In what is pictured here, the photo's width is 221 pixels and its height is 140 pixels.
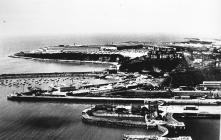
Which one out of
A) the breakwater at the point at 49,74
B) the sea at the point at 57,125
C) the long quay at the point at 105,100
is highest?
the breakwater at the point at 49,74

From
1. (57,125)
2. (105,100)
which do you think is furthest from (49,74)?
(57,125)

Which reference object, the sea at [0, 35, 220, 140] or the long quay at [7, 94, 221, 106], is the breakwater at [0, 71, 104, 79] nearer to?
the sea at [0, 35, 220, 140]

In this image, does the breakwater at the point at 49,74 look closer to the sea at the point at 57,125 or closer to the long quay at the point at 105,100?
the sea at the point at 57,125

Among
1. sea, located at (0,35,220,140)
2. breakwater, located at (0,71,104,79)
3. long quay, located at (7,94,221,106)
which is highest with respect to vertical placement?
breakwater, located at (0,71,104,79)

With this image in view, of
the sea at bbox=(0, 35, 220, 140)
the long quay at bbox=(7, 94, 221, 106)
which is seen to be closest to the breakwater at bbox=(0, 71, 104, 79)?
the sea at bbox=(0, 35, 220, 140)

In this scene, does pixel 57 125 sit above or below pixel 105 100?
below

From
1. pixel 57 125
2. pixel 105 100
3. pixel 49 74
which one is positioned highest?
pixel 49 74

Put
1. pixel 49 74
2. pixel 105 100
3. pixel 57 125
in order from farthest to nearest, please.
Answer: pixel 49 74
pixel 105 100
pixel 57 125

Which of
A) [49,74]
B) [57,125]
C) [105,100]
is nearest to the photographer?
[57,125]

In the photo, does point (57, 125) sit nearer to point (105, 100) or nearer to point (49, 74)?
point (105, 100)

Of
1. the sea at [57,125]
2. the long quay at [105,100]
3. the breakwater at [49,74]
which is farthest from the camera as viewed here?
the breakwater at [49,74]

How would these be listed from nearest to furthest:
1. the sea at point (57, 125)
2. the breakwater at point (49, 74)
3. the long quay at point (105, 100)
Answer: the sea at point (57, 125) < the long quay at point (105, 100) < the breakwater at point (49, 74)

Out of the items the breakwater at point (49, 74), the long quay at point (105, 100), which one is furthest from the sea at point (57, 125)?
the breakwater at point (49, 74)
